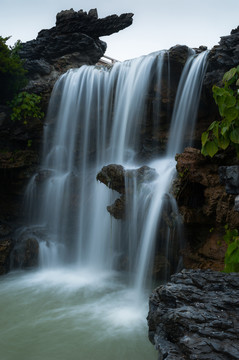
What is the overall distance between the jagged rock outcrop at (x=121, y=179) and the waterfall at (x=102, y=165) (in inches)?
2.7

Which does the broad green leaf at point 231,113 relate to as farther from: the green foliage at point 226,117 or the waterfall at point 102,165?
the waterfall at point 102,165

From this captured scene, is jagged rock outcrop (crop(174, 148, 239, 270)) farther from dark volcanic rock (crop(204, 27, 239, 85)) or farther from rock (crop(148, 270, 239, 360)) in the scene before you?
dark volcanic rock (crop(204, 27, 239, 85))

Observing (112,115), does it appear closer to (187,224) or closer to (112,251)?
(112,251)

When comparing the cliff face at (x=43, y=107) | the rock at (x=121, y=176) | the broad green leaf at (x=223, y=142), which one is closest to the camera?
the broad green leaf at (x=223, y=142)

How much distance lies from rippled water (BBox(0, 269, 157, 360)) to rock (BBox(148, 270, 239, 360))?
0.85 m

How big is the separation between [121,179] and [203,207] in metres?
2.17

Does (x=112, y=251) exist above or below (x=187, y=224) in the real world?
below

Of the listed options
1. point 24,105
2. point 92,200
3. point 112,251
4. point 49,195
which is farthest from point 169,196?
point 24,105

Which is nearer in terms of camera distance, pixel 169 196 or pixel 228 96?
pixel 228 96

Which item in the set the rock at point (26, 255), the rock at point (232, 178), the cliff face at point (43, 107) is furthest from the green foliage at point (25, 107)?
the rock at point (232, 178)

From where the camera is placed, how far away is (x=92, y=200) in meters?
8.78

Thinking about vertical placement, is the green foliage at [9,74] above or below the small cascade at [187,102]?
above

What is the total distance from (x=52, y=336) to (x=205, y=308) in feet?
8.74

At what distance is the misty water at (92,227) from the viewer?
15.2 feet
